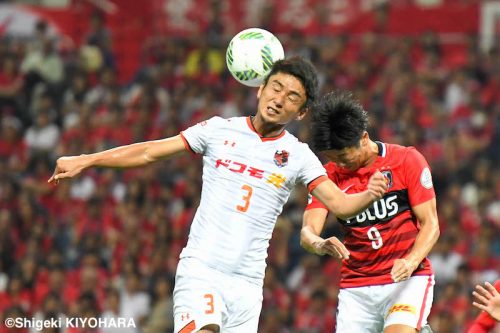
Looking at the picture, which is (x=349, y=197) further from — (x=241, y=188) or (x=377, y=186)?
(x=241, y=188)

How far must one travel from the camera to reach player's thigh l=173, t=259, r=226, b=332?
19.8ft

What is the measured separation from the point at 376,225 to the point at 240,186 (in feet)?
3.44

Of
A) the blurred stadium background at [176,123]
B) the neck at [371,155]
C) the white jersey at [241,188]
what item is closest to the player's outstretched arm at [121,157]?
the white jersey at [241,188]

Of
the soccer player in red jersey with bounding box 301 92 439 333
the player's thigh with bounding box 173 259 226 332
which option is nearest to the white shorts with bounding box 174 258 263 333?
the player's thigh with bounding box 173 259 226 332

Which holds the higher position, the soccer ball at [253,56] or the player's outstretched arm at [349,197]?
the soccer ball at [253,56]

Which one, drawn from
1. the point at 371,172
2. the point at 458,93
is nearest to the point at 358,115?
the point at 371,172

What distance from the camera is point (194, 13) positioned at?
54.0 feet

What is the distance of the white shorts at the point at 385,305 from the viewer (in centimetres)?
666

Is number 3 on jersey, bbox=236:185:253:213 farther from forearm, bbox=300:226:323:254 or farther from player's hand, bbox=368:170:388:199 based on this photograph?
player's hand, bbox=368:170:388:199

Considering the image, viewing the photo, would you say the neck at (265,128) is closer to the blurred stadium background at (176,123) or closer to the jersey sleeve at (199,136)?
the jersey sleeve at (199,136)

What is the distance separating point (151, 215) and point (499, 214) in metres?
4.27

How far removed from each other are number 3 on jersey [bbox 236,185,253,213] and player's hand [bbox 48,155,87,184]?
0.95 m

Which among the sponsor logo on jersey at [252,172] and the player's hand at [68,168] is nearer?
the player's hand at [68,168]

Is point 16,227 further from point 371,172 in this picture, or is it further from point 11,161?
point 371,172
